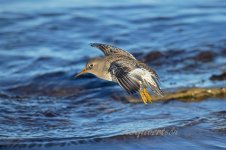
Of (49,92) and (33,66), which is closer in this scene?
(49,92)

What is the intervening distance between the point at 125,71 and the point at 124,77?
0.13m

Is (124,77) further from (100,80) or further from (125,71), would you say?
(100,80)

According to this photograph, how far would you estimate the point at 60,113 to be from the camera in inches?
331

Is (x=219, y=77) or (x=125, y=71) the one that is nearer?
(x=125, y=71)

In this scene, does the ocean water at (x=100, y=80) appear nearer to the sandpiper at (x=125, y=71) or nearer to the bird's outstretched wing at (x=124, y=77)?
the sandpiper at (x=125, y=71)

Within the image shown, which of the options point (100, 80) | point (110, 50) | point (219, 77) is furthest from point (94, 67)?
point (219, 77)

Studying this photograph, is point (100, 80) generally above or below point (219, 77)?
above

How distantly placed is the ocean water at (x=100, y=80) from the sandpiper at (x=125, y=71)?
0.70 metres

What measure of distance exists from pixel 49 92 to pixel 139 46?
9.50ft

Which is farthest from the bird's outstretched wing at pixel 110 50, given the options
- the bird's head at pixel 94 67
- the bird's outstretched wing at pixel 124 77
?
the bird's outstretched wing at pixel 124 77

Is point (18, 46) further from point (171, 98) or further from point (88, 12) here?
point (171, 98)

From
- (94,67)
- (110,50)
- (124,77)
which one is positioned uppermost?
(110,50)

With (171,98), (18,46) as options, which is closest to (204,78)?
(171,98)

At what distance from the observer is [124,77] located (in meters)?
6.43
